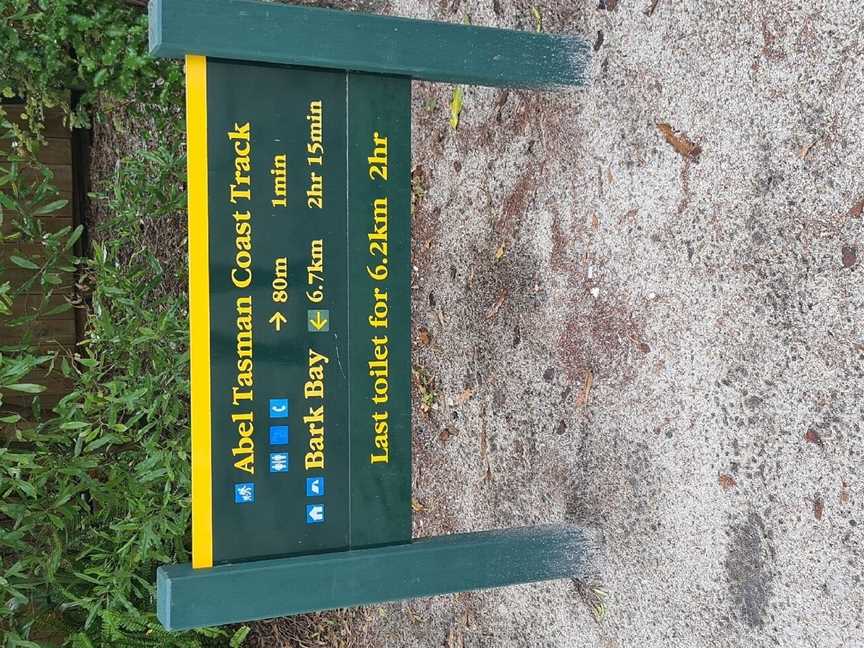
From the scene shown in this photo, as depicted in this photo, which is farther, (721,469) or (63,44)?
(63,44)

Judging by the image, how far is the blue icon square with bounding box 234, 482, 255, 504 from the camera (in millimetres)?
2102

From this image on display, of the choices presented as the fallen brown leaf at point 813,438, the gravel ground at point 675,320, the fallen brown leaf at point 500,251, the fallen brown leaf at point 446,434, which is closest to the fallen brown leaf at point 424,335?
the gravel ground at point 675,320

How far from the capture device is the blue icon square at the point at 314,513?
2182 mm

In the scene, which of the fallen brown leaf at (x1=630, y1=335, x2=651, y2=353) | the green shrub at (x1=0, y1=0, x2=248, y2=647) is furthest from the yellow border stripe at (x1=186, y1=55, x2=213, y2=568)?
the fallen brown leaf at (x1=630, y1=335, x2=651, y2=353)

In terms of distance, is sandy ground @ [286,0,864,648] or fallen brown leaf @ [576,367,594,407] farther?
fallen brown leaf @ [576,367,594,407]

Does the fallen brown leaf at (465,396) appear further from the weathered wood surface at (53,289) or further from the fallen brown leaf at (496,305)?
the weathered wood surface at (53,289)

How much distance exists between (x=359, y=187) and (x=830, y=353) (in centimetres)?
128

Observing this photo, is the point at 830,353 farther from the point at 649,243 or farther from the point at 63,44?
the point at 63,44

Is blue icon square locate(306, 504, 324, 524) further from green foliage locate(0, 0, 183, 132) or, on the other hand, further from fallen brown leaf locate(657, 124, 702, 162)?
green foliage locate(0, 0, 183, 132)

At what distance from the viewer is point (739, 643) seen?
2244mm

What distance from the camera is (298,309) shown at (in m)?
2.15

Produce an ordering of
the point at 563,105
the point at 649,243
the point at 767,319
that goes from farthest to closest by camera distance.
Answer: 1. the point at 563,105
2. the point at 649,243
3. the point at 767,319

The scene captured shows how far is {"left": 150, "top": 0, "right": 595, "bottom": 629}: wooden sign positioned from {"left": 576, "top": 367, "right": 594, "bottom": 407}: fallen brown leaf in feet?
2.24

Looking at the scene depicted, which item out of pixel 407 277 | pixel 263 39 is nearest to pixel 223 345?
pixel 407 277
